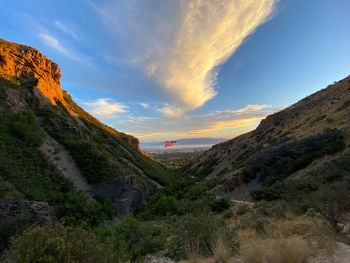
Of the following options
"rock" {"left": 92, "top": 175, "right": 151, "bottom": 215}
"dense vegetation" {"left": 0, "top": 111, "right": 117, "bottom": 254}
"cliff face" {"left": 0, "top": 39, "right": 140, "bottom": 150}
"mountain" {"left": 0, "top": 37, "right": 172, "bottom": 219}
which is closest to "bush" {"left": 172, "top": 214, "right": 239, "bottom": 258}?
"dense vegetation" {"left": 0, "top": 111, "right": 117, "bottom": 254}

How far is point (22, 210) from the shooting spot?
1171cm

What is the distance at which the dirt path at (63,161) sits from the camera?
20641mm

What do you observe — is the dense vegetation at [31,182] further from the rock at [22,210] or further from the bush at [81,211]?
the rock at [22,210]

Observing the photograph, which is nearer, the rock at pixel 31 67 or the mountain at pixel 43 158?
the mountain at pixel 43 158

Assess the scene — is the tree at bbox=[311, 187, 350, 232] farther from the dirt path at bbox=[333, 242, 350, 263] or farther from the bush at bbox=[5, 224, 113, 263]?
the bush at bbox=[5, 224, 113, 263]

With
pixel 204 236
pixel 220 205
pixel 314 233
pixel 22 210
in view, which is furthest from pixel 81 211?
pixel 314 233

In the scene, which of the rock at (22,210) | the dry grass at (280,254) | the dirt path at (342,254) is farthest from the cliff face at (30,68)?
the dirt path at (342,254)

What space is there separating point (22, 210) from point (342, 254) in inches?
709

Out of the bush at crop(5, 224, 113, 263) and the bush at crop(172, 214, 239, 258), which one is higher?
the bush at crop(5, 224, 113, 263)

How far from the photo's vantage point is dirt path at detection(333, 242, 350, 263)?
12.3 feet

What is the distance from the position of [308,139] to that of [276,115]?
104 ft

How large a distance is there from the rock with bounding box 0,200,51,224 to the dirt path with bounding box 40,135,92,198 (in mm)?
7673

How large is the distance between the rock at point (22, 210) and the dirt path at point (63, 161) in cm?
767

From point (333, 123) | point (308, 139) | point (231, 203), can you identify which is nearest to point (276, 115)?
point (333, 123)
